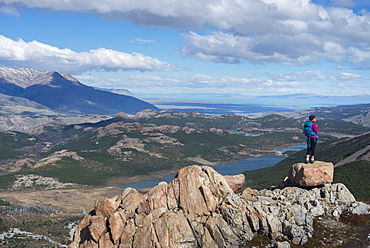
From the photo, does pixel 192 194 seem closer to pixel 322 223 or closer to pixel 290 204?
pixel 290 204

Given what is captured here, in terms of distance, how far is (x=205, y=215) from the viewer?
6016cm

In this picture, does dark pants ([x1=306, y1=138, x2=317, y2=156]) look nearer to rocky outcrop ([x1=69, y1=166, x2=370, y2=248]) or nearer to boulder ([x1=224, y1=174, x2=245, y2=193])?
rocky outcrop ([x1=69, y1=166, x2=370, y2=248])

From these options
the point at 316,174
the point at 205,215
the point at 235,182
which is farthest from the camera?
the point at 235,182

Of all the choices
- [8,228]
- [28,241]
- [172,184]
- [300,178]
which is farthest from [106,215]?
[8,228]

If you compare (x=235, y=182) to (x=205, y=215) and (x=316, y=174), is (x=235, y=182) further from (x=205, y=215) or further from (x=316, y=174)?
(x=316, y=174)

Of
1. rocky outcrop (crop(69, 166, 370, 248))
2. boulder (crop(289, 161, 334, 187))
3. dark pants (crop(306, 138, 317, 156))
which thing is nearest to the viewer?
rocky outcrop (crop(69, 166, 370, 248))

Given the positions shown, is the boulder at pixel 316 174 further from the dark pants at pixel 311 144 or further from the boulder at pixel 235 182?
the boulder at pixel 235 182

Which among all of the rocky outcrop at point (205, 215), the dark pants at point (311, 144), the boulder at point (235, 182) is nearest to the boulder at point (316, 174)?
the rocky outcrop at point (205, 215)

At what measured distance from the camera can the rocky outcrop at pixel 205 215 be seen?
57312 mm

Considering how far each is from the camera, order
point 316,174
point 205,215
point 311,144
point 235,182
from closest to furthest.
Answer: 1. point 205,215
2. point 311,144
3. point 316,174
4. point 235,182

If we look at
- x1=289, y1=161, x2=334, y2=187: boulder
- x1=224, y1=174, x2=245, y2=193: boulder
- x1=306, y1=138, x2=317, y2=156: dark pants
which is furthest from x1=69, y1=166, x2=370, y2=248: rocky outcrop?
x1=306, y1=138, x2=317, y2=156: dark pants

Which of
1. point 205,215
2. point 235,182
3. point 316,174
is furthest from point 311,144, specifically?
point 205,215

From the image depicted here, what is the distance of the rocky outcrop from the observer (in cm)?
5731

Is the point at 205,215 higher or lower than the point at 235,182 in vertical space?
lower
